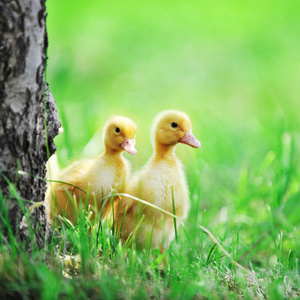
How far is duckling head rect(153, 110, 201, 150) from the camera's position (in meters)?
3.15

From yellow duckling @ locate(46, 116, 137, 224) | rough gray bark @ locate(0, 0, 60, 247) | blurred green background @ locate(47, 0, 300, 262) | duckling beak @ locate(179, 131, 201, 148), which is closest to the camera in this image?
rough gray bark @ locate(0, 0, 60, 247)

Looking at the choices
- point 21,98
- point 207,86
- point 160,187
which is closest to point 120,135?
point 160,187

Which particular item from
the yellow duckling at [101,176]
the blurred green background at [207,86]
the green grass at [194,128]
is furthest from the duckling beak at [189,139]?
the blurred green background at [207,86]

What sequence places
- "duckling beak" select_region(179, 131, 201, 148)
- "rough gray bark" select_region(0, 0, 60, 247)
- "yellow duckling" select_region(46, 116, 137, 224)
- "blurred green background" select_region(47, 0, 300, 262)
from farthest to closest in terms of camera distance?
"blurred green background" select_region(47, 0, 300, 262) < "duckling beak" select_region(179, 131, 201, 148) < "yellow duckling" select_region(46, 116, 137, 224) < "rough gray bark" select_region(0, 0, 60, 247)

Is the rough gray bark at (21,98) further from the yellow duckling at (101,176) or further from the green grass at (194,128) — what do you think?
the yellow duckling at (101,176)

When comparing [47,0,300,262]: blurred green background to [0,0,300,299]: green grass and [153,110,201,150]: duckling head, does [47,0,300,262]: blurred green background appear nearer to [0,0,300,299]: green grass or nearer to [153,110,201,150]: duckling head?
[0,0,300,299]: green grass

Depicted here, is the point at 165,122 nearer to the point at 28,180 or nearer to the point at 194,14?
the point at 28,180

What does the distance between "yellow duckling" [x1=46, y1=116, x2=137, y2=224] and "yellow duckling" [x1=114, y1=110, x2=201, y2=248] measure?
108 millimetres

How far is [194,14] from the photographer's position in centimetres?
976

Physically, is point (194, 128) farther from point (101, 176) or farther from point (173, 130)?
point (101, 176)

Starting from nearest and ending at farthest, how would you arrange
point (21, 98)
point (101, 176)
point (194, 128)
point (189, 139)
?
1. point (21, 98)
2. point (101, 176)
3. point (189, 139)
4. point (194, 128)

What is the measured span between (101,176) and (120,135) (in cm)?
24

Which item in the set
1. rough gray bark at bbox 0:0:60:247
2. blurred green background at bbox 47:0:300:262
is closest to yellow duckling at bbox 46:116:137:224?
rough gray bark at bbox 0:0:60:247

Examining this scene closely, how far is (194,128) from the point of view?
5883 mm
